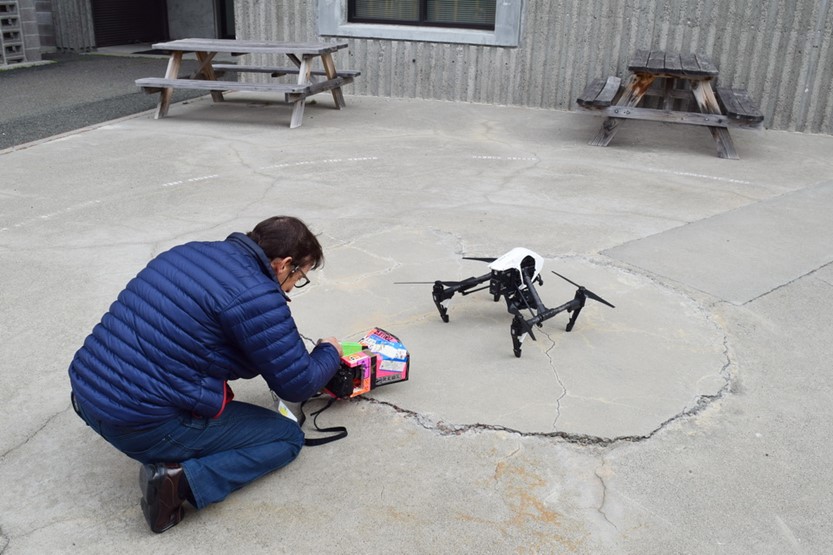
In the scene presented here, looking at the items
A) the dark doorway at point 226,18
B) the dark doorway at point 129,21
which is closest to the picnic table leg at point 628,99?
the dark doorway at point 226,18

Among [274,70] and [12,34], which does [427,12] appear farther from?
[12,34]

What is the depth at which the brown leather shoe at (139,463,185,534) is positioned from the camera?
258cm

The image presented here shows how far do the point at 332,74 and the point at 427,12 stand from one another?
5.68ft

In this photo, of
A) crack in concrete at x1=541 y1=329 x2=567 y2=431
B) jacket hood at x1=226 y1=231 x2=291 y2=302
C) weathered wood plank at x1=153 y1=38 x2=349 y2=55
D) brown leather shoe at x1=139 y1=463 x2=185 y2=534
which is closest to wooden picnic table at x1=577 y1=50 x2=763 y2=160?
weathered wood plank at x1=153 y1=38 x2=349 y2=55

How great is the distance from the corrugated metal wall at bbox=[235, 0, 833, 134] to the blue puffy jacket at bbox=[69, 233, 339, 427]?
311 inches

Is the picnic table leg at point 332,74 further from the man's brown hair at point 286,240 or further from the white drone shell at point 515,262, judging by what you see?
the man's brown hair at point 286,240

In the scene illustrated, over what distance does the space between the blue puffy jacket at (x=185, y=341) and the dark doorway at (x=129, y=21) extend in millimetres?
14325

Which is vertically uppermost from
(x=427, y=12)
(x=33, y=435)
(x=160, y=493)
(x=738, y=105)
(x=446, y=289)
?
(x=427, y=12)

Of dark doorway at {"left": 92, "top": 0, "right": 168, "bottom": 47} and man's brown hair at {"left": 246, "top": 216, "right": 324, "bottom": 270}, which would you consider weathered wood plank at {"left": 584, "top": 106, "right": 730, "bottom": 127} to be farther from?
dark doorway at {"left": 92, "top": 0, "right": 168, "bottom": 47}

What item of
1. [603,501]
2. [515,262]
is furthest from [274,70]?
[603,501]

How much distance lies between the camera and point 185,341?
2.59m

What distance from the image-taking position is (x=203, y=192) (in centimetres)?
634

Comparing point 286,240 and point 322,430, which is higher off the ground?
point 286,240

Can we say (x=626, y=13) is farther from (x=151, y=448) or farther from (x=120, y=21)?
(x=120, y=21)
